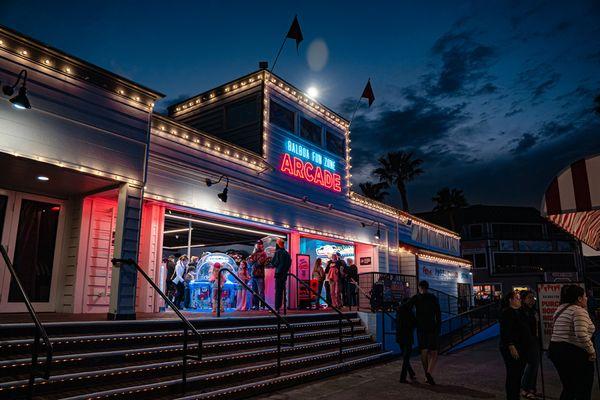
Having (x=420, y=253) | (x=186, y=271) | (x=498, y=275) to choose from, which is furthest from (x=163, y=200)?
(x=498, y=275)

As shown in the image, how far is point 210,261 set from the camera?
1222cm

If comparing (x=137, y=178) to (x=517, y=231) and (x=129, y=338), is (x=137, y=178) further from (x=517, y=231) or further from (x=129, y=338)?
(x=517, y=231)

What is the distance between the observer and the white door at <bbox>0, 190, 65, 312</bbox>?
8.85 meters

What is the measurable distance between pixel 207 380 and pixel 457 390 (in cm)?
440

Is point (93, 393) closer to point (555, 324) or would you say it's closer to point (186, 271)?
point (555, 324)

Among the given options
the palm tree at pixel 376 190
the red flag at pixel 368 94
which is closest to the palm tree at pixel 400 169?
the palm tree at pixel 376 190

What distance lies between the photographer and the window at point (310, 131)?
16094mm

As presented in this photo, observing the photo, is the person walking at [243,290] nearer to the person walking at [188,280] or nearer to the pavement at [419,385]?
the person walking at [188,280]

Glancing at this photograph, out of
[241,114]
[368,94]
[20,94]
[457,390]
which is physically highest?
[368,94]

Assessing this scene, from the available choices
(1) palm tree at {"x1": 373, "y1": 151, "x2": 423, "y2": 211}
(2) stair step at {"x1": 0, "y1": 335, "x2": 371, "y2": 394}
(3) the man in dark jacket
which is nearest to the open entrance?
(3) the man in dark jacket

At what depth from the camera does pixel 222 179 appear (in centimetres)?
1215

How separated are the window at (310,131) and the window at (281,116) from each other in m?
0.65

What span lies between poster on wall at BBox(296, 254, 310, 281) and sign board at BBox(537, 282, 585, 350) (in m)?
8.15

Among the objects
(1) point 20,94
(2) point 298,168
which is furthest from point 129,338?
(2) point 298,168
